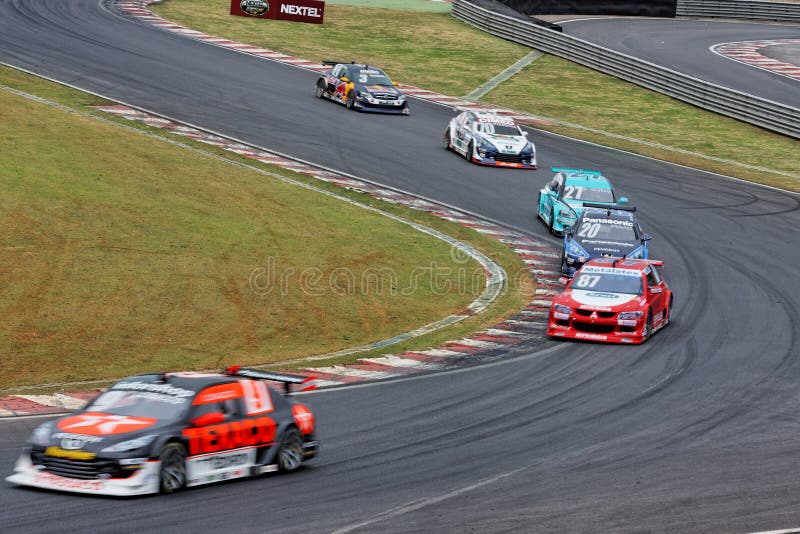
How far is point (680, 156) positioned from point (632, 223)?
1280cm

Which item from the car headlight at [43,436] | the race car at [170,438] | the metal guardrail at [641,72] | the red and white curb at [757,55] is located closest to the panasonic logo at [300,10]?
the metal guardrail at [641,72]

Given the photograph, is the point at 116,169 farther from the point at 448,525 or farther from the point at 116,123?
the point at 448,525

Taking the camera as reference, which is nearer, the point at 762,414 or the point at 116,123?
the point at 762,414

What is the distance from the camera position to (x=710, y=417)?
17.6 meters

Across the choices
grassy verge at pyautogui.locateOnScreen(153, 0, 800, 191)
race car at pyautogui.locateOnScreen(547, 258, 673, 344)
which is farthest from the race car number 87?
grassy verge at pyautogui.locateOnScreen(153, 0, 800, 191)

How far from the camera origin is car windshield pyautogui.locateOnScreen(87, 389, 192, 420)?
13.1 metres

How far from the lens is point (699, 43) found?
57062 millimetres

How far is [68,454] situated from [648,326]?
502 inches

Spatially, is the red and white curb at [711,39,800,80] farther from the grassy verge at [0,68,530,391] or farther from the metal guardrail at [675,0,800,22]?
the grassy verge at [0,68,530,391]

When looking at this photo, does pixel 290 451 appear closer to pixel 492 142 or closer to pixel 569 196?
pixel 569 196

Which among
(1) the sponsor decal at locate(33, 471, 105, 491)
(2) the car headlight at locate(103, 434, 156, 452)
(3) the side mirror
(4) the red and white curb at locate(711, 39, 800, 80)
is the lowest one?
(1) the sponsor decal at locate(33, 471, 105, 491)

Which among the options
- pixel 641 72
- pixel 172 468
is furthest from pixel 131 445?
pixel 641 72

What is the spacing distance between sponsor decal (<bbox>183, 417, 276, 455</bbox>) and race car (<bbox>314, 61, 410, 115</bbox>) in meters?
28.2

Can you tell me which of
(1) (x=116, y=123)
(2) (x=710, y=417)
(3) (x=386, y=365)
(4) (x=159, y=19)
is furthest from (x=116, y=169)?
(4) (x=159, y=19)
